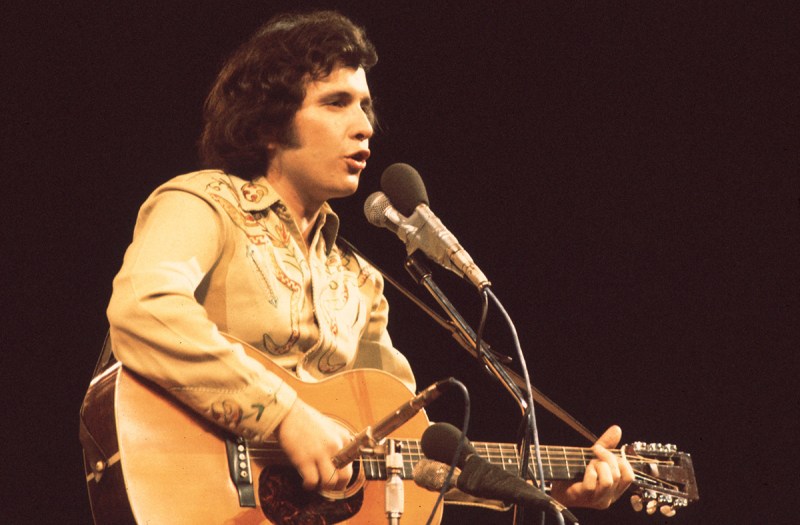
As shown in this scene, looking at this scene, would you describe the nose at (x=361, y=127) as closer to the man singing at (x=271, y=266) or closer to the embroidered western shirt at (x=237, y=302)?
the man singing at (x=271, y=266)

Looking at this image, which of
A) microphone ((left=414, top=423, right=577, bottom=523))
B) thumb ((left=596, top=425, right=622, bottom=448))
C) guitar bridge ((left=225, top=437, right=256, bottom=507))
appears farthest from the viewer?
thumb ((left=596, top=425, right=622, bottom=448))

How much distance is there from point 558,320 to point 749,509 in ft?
3.45

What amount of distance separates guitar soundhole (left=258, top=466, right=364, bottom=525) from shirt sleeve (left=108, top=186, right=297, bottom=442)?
0.12 meters

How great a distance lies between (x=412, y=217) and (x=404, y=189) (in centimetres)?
7

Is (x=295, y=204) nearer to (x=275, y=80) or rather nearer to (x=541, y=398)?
(x=275, y=80)

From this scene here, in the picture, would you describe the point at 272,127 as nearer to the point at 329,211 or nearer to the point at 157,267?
the point at 329,211

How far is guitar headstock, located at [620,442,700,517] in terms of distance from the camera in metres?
2.64

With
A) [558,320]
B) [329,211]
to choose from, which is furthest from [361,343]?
[558,320]

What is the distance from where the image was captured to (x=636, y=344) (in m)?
3.74

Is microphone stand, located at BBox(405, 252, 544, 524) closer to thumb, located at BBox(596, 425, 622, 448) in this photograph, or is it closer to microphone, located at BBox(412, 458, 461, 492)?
microphone, located at BBox(412, 458, 461, 492)

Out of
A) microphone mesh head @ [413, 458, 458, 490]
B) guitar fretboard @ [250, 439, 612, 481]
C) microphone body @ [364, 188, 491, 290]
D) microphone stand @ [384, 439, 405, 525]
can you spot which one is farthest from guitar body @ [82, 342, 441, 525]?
microphone body @ [364, 188, 491, 290]

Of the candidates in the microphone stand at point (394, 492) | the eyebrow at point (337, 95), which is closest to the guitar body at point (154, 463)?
the microphone stand at point (394, 492)

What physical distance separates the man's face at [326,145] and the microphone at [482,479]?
1.01m

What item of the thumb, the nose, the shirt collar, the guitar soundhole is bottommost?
the guitar soundhole
